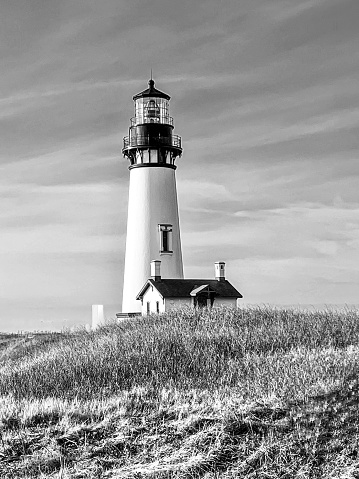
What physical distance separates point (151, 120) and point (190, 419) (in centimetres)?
2556

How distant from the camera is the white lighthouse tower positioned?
32.3m

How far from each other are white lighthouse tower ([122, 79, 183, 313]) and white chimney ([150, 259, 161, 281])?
0.81m

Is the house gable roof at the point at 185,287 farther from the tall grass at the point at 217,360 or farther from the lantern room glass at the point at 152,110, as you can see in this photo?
the tall grass at the point at 217,360

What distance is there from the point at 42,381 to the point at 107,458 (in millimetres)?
4276

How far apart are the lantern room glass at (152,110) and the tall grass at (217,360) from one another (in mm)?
16710

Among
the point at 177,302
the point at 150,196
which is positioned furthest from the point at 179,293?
the point at 150,196

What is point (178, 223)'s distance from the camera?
33.2m

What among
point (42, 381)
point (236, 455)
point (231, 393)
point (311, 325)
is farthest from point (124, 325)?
point (236, 455)

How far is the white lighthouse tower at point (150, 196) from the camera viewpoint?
106 feet

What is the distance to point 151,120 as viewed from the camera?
33.1 metres

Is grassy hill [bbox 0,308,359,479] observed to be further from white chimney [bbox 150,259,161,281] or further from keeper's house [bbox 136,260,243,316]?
white chimney [bbox 150,259,161,281]

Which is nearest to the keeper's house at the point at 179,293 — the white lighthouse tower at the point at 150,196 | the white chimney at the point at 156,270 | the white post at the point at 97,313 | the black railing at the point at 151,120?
the white chimney at the point at 156,270

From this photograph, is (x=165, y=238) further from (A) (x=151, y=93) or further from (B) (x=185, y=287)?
(A) (x=151, y=93)

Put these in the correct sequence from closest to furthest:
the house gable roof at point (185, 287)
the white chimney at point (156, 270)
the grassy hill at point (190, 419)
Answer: the grassy hill at point (190, 419) < the house gable roof at point (185, 287) < the white chimney at point (156, 270)
